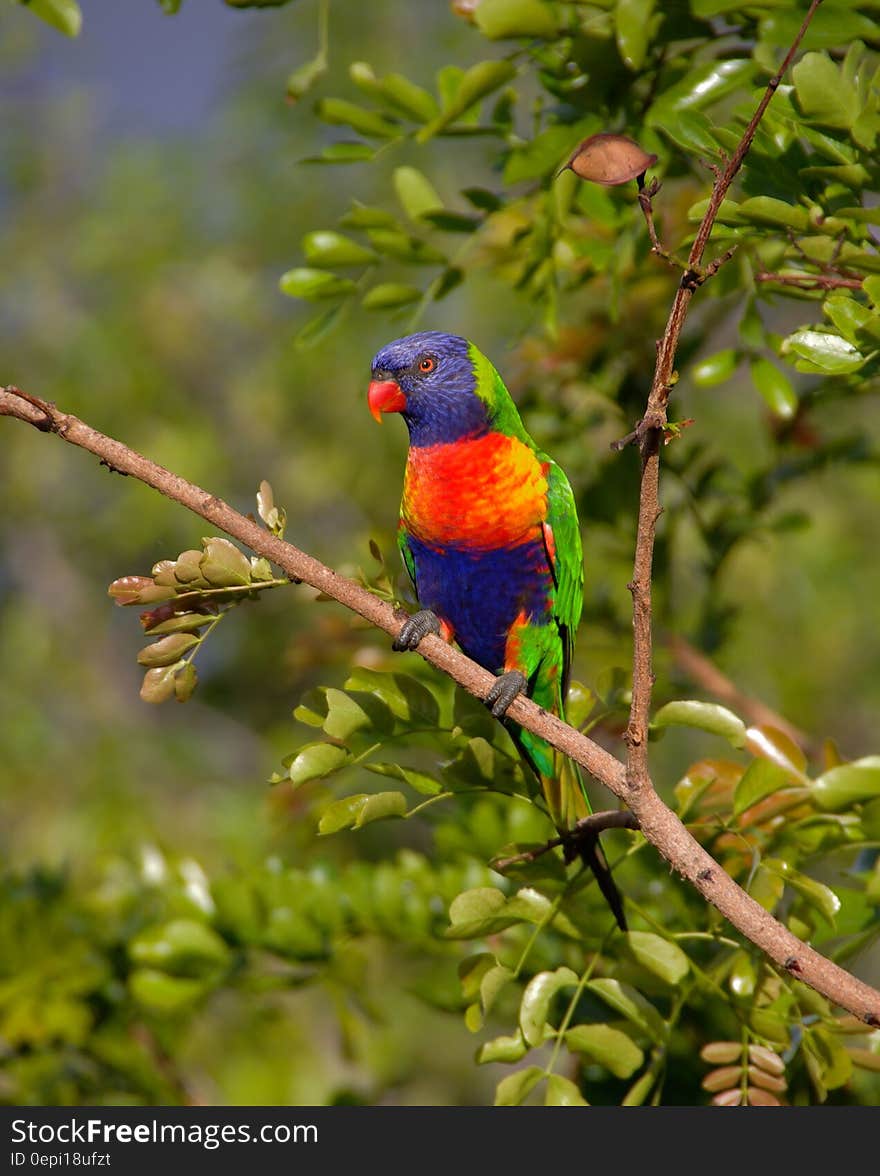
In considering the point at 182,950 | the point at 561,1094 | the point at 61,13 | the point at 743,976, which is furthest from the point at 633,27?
the point at 182,950

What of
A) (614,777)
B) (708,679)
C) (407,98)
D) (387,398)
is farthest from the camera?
(708,679)

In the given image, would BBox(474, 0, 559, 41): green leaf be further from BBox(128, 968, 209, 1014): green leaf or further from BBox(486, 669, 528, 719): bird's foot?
BBox(128, 968, 209, 1014): green leaf

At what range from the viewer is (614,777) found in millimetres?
1157

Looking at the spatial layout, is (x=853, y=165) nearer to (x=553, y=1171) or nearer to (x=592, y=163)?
(x=592, y=163)

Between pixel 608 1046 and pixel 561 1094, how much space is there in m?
0.08

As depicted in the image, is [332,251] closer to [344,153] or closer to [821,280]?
[344,153]

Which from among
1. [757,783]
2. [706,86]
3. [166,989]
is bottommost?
[166,989]

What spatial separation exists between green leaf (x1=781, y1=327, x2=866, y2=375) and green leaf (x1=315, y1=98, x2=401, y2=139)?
728 mm

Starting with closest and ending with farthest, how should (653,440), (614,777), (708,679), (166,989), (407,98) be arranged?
(653,440), (614,777), (407,98), (166,989), (708,679)

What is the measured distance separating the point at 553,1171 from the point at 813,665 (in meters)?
3.08

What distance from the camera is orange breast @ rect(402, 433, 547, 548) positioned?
2008 mm

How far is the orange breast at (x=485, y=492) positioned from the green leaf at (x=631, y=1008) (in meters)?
0.86

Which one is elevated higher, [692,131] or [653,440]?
[692,131]

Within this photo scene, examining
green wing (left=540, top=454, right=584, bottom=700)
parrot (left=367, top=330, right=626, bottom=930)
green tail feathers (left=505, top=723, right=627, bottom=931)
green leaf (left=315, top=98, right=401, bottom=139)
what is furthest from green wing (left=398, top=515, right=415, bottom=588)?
green leaf (left=315, top=98, right=401, bottom=139)
